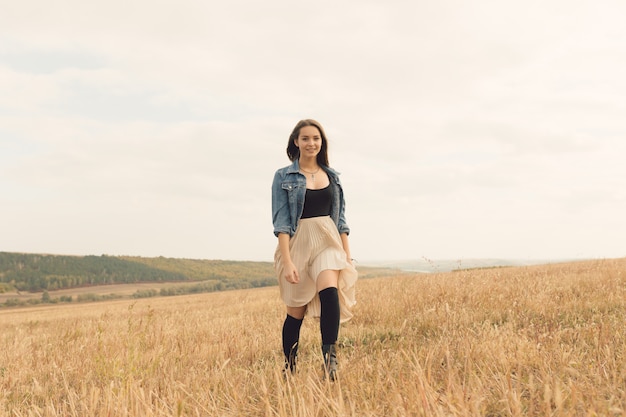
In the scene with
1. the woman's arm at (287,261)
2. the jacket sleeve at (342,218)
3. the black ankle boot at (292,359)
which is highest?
the jacket sleeve at (342,218)

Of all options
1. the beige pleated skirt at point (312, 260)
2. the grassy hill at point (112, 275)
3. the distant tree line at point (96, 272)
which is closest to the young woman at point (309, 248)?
the beige pleated skirt at point (312, 260)

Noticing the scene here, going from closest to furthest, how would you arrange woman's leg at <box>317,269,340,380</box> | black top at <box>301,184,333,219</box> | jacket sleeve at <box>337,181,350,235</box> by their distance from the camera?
1. woman's leg at <box>317,269,340,380</box>
2. black top at <box>301,184,333,219</box>
3. jacket sleeve at <box>337,181,350,235</box>

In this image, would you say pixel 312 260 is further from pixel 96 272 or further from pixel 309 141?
pixel 96 272

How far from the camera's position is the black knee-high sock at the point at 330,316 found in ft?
12.6

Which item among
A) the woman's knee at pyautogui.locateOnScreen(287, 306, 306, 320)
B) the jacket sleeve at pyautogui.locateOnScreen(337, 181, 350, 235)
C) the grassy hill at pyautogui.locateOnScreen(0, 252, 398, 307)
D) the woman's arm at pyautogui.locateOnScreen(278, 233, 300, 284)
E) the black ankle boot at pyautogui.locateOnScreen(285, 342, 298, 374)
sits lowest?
the grassy hill at pyautogui.locateOnScreen(0, 252, 398, 307)

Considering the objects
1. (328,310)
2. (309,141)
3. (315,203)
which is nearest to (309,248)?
(315,203)

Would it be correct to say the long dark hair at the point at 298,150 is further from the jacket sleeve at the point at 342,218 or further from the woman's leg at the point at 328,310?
the woman's leg at the point at 328,310

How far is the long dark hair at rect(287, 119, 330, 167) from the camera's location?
14.3ft

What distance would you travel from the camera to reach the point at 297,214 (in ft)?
13.4

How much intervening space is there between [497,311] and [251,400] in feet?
12.1

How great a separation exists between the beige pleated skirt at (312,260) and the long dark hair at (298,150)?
2.09 feet

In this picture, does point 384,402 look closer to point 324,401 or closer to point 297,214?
point 324,401

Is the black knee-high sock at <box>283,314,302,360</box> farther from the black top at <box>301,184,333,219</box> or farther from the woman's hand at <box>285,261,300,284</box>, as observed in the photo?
the black top at <box>301,184,333,219</box>

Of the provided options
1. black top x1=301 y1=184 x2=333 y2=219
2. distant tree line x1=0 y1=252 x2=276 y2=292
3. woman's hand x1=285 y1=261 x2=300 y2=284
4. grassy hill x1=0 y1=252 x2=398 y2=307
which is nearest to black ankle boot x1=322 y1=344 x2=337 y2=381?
woman's hand x1=285 y1=261 x2=300 y2=284
